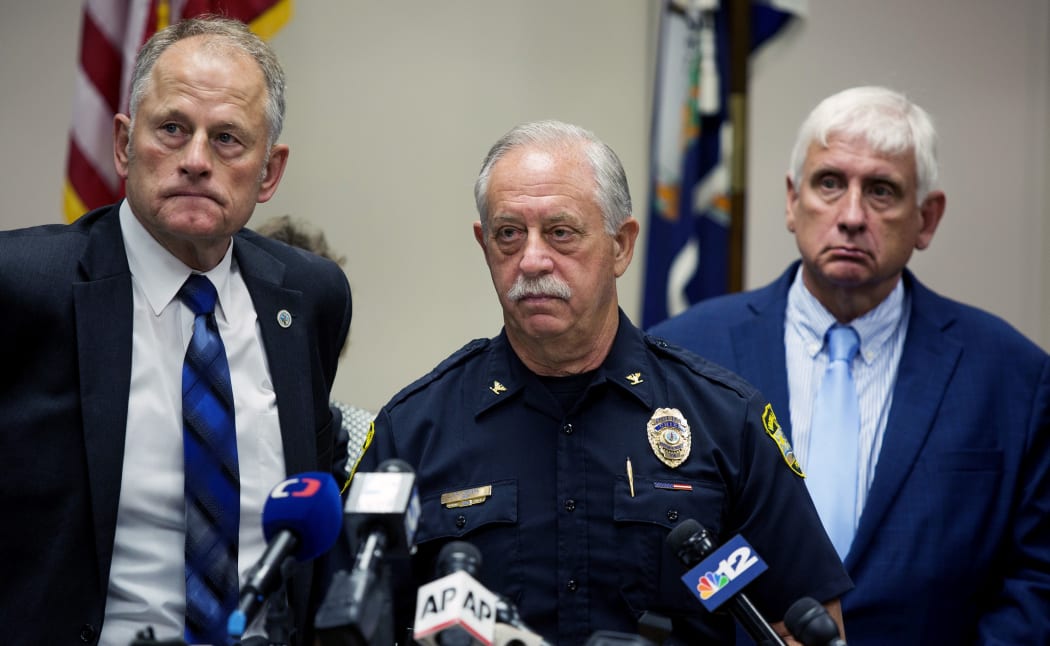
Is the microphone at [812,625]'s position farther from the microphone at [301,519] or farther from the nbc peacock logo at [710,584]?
the microphone at [301,519]

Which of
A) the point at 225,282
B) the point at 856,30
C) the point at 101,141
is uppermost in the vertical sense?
the point at 856,30

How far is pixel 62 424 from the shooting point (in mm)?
2213

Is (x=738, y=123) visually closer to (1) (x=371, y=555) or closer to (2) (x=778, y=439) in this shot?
(2) (x=778, y=439)

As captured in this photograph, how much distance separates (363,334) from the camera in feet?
15.8

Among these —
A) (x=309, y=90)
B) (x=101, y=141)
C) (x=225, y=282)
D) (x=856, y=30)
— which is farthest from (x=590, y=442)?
(x=856, y=30)

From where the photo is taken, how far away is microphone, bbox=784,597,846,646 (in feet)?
5.72

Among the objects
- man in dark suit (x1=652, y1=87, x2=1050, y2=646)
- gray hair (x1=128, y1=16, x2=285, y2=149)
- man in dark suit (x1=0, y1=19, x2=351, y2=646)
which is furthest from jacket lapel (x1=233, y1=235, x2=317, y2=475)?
man in dark suit (x1=652, y1=87, x2=1050, y2=646)

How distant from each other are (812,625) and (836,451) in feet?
4.67

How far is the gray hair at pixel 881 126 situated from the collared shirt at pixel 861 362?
0.35 m

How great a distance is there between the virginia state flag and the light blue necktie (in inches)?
71.4

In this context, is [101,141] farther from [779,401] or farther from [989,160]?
[989,160]

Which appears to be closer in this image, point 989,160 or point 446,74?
point 446,74

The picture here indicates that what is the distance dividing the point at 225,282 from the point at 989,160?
12.3ft

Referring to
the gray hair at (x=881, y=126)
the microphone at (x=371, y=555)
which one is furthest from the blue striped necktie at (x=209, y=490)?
the gray hair at (x=881, y=126)
